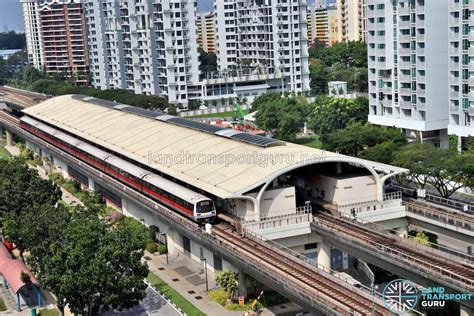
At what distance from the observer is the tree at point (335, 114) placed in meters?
85.3

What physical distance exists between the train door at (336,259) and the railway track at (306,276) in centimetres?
662

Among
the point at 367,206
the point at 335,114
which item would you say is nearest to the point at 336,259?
the point at 367,206

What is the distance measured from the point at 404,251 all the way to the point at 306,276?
20.3 ft

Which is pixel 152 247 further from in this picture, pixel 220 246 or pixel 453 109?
pixel 453 109

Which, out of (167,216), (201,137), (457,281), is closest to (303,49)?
(201,137)

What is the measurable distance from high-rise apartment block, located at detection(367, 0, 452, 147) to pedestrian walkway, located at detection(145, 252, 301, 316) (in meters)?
38.7

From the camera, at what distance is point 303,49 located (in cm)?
13375

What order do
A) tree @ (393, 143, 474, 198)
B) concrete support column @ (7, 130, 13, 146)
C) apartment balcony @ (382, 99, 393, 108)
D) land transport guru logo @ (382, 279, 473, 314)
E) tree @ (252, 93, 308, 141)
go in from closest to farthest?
1. land transport guru logo @ (382, 279, 473, 314)
2. tree @ (393, 143, 474, 198)
3. apartment balcony @ (382, 99, 393, 108)
4. tree @ (252, 93, 308, 141)
5. concrete support column @ (7, 130, 13, 146)

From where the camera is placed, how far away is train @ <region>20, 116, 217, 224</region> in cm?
4619

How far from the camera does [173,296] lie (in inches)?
1671

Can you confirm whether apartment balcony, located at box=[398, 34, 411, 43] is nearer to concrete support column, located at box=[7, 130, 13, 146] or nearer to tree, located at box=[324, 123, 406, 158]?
tree, located at box=[324, 123, 406, 158]

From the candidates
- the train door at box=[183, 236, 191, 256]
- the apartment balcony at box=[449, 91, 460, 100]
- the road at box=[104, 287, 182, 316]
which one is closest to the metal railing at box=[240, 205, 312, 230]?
the train door at box=[183, 236, 191, 256]

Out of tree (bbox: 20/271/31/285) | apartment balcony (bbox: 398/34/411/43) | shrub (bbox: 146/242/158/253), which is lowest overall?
shrub (bbox: 146/242/158/253)

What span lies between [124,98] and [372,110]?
161ft
